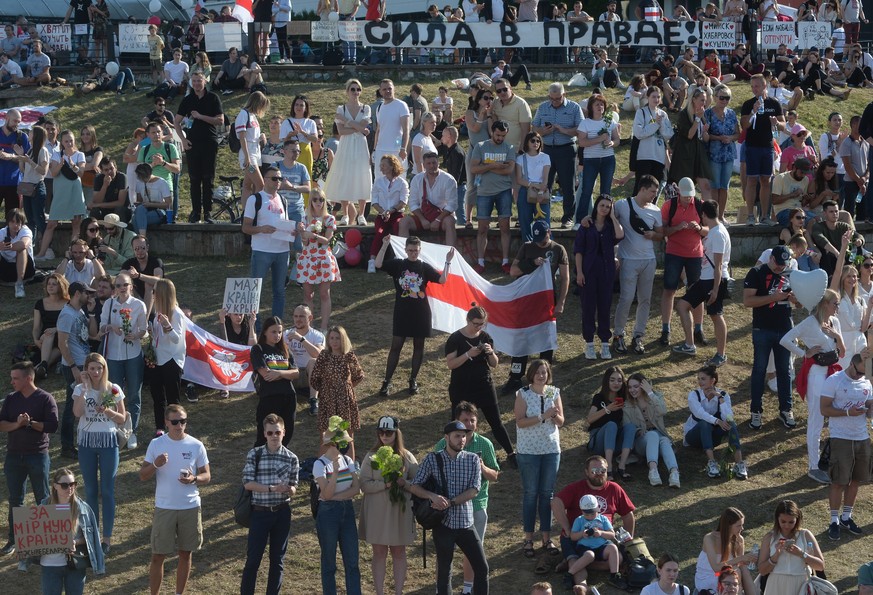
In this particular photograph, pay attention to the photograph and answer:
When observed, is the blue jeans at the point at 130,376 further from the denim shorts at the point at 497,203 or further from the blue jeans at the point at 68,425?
the denim shorts at the point at 497,203

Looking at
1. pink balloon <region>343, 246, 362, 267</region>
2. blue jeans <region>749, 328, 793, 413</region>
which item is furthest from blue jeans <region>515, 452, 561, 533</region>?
pink balloon <region>343, 246, 362, 267</region>

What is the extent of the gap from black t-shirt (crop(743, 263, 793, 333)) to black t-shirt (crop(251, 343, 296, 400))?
4.82m

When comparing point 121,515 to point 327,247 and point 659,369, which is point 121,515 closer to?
point 327,247

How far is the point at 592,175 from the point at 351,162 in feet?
10.6

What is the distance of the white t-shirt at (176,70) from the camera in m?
25.3

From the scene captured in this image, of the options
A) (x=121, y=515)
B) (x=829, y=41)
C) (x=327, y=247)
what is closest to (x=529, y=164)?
(x=327, y=247)

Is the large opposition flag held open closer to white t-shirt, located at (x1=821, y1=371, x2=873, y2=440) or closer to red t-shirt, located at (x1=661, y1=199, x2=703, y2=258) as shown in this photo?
red t-shirt, located at (x1=661, y1=199, x2=703, y2=258)

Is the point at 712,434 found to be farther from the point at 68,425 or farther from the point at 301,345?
the point at 68,425

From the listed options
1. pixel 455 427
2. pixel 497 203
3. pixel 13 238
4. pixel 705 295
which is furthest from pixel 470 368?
pixel 13 238

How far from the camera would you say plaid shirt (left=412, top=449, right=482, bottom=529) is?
A: 1093cm

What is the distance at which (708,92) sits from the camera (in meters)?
18.3

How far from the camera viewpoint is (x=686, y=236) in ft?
51.2

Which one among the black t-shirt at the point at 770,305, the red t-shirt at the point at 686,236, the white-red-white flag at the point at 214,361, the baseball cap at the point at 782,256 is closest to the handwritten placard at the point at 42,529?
the white-red-white flag at the point at 214,361

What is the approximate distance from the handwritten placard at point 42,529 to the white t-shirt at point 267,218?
566 centimetres
